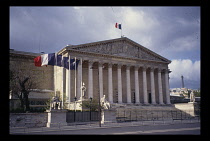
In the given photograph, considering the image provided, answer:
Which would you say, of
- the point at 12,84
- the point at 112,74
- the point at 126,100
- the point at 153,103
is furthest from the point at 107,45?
the point at 12,84

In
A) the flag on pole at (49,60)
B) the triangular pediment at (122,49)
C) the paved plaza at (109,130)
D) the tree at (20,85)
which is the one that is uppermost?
the triangular pediment at (122,49)

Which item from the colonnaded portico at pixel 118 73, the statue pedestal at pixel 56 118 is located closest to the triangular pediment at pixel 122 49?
the colonnaded portico at pixel 118 73

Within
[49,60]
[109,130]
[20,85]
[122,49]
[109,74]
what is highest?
[122,49]

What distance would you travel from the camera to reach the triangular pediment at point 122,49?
1800 inches

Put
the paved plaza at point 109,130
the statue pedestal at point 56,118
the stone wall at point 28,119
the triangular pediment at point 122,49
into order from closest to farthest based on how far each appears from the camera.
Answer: the paved plaza at point 109,130
the stone wall at point 28,119
the statue pedestal at point 56,118
the triangular pediment at point 122,49

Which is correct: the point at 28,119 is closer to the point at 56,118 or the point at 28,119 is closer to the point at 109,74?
the point at 56,118

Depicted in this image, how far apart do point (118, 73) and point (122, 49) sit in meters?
5.97

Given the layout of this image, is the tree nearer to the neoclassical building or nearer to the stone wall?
the neoclassical building

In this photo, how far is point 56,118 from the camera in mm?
25188

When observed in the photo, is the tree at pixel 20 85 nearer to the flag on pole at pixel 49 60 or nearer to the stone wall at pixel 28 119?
the flag on pole at pixel 49 60

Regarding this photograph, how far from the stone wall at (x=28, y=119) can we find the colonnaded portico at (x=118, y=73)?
46.7 feet

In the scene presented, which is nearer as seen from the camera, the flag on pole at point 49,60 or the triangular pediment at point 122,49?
the flag on pole at point 49,60

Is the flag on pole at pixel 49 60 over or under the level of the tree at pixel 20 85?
over

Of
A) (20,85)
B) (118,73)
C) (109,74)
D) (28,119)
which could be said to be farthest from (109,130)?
(118,73)
